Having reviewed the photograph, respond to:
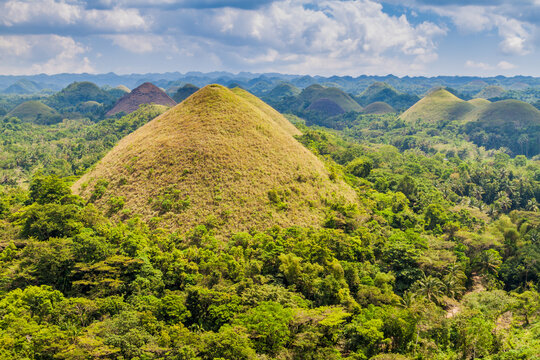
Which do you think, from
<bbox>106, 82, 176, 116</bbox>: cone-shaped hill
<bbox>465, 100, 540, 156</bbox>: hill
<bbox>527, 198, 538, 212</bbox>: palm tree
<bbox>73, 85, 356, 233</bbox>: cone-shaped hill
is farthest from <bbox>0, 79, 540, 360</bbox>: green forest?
<bbox>106, 82, 176, 116</bbox>: cone-shaped hill

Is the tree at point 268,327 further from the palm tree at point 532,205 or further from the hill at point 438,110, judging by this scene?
the hill at point 438,110

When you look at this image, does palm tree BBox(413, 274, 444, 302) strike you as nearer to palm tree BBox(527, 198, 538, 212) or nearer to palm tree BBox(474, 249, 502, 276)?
palm tree BBox(474, 249, 502, 276)

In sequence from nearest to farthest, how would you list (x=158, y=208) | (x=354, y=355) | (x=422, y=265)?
(x=354, y=355) → (x=422, y=265) → (x=158, y=208)

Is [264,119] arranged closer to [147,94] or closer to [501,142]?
[501,142]

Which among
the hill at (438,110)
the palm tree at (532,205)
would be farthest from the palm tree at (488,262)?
the hill at (438,110)

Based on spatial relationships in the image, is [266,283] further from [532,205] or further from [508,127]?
[508,127]

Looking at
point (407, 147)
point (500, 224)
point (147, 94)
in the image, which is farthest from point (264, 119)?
point (147, 94)

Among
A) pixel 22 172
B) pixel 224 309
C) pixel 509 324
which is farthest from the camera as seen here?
pixel 22 172

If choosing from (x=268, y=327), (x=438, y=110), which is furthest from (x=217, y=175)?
(x=438, y=110)
